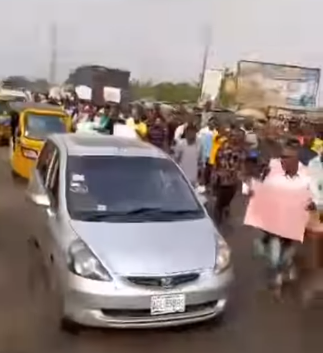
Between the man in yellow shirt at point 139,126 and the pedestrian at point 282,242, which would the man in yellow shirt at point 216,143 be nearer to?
the man in yellow shirt at point 139,126

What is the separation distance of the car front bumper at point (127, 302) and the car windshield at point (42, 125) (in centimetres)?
973

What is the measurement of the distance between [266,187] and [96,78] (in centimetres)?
3182

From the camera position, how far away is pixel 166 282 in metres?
5.44

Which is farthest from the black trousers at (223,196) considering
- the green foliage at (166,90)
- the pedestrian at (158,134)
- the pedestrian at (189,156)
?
the green foliage at (166,90)

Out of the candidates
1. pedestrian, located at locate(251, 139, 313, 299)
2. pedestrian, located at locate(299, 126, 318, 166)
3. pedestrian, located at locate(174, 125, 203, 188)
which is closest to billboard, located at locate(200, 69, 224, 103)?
pedestrian, located at locate(299, 126, 318, 166)

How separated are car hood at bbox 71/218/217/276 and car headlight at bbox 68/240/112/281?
44 millimetres

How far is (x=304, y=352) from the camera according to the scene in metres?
5.59

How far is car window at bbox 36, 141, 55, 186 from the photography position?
23.4 ft

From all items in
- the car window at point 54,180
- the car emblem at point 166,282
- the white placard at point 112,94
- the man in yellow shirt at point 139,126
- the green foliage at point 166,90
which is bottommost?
the green foliage at point 166,90

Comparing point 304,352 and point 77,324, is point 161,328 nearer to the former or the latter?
point 77,324

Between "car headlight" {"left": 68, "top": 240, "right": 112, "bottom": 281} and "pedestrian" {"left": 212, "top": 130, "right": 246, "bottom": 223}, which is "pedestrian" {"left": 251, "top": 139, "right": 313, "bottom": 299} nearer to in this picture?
"car headlight" {"left": 68, "top": 240, "right": 112, "bottom": 281}

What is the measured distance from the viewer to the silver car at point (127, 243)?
5402mm

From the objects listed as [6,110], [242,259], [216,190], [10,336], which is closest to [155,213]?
[10,336]

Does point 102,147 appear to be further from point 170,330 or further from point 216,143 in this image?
point 216,143
